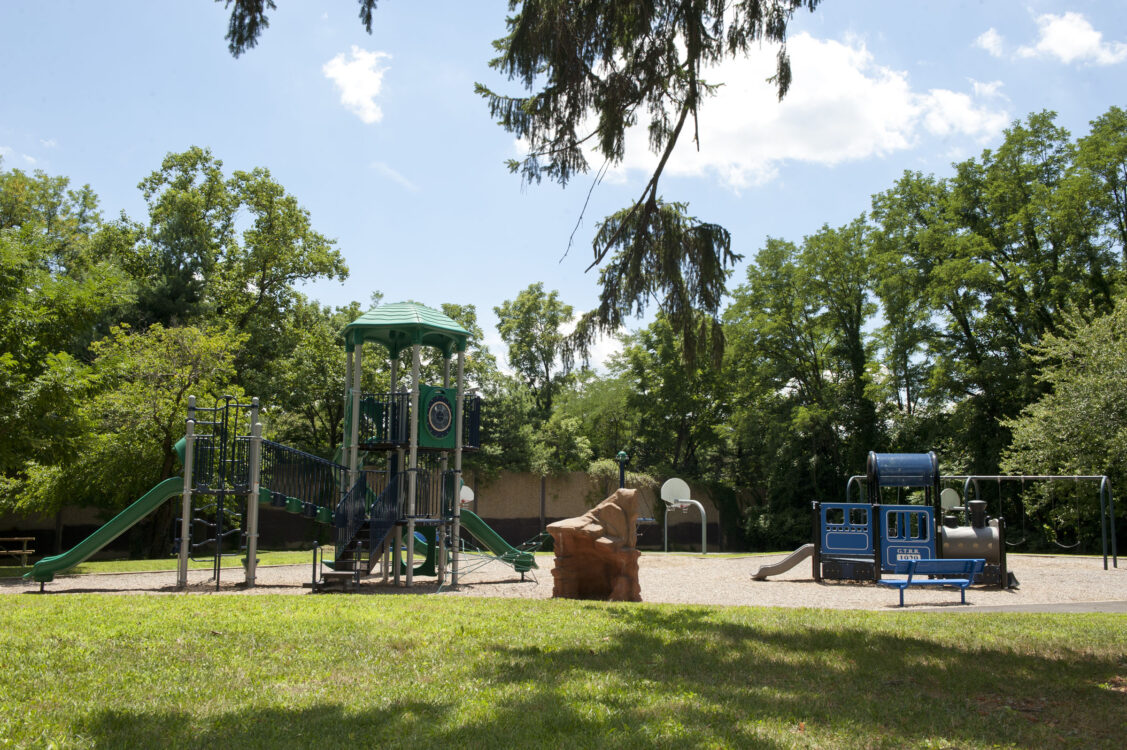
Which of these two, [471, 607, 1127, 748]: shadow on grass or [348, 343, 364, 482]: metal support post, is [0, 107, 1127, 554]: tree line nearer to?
[348, 343, 364, 482]: metal support post

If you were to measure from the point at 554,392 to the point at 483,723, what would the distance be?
133 feet

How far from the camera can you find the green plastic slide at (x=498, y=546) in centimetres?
1623

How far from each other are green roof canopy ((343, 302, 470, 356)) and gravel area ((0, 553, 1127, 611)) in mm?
4291

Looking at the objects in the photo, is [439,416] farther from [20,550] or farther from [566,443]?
[566,443]

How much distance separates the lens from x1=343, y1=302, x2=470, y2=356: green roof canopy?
48.4 feet

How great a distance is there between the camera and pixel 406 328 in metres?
14.8

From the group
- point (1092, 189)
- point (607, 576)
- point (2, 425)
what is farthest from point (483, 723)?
point (1092, 189)

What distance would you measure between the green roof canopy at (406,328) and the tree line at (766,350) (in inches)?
334

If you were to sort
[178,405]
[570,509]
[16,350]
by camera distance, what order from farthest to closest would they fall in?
[570,509], [178,405], [16,350]

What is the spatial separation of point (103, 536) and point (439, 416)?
230 inches

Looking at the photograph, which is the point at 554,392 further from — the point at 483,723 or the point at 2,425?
the point at 483,723

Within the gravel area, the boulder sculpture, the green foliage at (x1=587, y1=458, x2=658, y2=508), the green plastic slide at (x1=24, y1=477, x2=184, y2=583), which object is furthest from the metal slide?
the green foliage at (x1=587, y1=458, x2=658, y2=508)

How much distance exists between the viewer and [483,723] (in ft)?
16.4

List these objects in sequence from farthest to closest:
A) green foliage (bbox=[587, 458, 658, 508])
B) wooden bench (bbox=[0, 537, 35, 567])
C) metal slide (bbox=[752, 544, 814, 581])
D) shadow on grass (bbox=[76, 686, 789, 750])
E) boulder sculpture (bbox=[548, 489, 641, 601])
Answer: green foliage (bbox=[587, 458, 658, 508]) → metal slide (bbox=[752, 544, 814, 581]) → wooden bench (bbox=[0, 537, 35, 567]) → boulder sculpture (bbox=[548, 489, 641, 601]) → shadow on grass (bbox=[76, 686, 789, 750])
